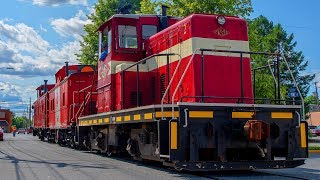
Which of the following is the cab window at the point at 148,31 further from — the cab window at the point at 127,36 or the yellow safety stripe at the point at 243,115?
the yellow safety stripe at the point at 243,115

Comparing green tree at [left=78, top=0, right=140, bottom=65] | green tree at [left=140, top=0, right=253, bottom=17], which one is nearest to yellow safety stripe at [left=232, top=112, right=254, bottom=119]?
green tree at [left=140, top=0, right=253, bottom=17]

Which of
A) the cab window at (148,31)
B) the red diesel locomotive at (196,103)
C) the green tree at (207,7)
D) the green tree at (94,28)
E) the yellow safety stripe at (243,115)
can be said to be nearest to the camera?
the red diesel locomotive at (196,103)

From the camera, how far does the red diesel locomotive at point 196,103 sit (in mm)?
8906

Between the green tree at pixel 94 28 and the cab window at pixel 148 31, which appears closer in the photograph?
the cab window at pixel 148 31

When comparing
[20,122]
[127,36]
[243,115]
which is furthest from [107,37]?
[20,122]

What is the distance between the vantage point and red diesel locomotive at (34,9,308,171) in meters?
8.91

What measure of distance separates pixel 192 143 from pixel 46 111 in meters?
21.0

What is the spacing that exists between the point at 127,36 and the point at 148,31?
616 mm

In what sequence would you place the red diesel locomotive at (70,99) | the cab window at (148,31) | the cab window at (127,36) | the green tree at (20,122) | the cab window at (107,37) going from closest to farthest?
→ the cab window at (127,36) < the cab window at (148,31) < the cab window at (107,37) < the red diesel locomotive at (70,99) < the green tree at (20,122)

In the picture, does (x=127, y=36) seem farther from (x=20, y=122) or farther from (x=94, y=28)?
(x=20, y=122)

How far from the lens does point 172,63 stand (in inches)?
428

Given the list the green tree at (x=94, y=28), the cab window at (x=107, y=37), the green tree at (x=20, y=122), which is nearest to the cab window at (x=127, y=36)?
the cab window at (x=107, y=37)

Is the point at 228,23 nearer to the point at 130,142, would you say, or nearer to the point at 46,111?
the point at 130,142

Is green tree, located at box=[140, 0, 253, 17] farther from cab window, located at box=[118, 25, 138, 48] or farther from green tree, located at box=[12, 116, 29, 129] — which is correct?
green tree, located at box=[12, 116, 29, 129]
